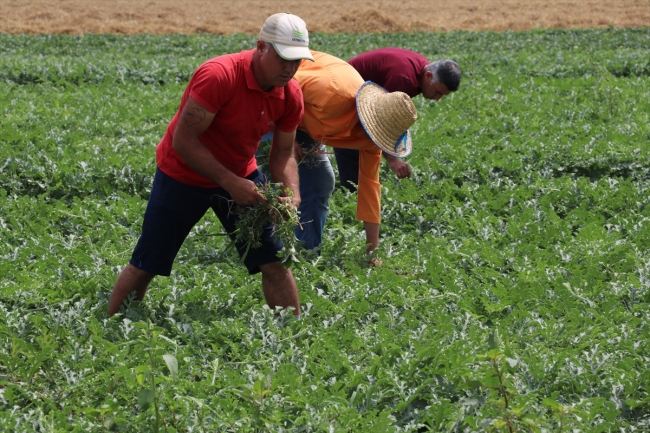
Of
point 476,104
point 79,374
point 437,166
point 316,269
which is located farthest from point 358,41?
point 79,374

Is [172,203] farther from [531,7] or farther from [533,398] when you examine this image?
[531,7]

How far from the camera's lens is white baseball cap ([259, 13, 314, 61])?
4.01m

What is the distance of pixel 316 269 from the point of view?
545 centimetres

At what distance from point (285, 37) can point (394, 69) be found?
6.57 feet

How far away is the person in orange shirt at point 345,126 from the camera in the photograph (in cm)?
514

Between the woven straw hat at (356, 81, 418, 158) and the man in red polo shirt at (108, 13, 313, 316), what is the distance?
650 mm

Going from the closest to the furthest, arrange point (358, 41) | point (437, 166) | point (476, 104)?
point (437, 166), point (476, 104), point (358, 41)

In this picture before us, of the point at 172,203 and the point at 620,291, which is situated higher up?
the point at 172,203

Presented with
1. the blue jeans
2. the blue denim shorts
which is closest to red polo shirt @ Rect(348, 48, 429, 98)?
the blue jeans

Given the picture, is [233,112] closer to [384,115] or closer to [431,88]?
[384,115]

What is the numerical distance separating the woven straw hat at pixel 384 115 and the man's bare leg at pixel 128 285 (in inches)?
64.5

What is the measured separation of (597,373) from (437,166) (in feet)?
13.2

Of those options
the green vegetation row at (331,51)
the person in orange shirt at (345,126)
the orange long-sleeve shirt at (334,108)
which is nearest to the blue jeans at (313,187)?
the person in orange shirt at (345,126)

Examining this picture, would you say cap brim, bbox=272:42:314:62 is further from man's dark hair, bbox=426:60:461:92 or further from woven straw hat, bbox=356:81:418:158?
man's dark hair, bbox=426:60:461:92
